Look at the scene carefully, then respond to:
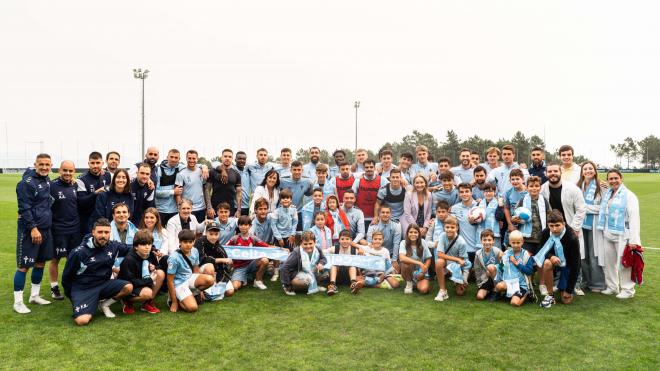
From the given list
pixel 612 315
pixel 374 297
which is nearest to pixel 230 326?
pixel 374 297

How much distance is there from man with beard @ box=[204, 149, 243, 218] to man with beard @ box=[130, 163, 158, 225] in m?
1.23

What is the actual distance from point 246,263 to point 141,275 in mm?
1655

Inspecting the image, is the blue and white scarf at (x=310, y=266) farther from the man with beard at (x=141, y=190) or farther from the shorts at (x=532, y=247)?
the shorts at (x=532, y=247)

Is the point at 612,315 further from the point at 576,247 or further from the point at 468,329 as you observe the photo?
the point at 468,329

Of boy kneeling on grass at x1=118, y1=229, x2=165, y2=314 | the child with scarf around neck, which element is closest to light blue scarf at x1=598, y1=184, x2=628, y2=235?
the child with scarf around neck

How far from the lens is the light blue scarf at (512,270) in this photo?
6.21 metres

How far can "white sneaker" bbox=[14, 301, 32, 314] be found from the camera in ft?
18.7

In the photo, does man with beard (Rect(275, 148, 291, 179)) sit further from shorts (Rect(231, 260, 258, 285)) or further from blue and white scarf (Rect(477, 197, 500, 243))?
blue and white scarf (Rect(477, 197, 500, 243))

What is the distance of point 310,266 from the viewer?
6.83m

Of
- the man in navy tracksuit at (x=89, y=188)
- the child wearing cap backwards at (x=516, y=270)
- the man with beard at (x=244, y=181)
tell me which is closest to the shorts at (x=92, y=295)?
the man in navy tracksuit at (x=89, y=188)

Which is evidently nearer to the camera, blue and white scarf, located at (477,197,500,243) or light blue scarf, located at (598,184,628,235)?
light blue scarf, located at (598,184,628,235)

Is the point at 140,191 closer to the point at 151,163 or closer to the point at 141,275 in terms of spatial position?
the point at 151,163

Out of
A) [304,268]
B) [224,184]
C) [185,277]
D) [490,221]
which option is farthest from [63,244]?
[490,221]

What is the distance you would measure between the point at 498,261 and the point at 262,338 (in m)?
3.47
